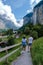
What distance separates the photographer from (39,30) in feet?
236

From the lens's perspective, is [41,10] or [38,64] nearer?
[38,64]

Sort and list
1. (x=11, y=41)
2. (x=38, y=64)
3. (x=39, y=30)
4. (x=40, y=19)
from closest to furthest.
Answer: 1. (x=38, y=64)
2. (x=11, y=41)
3. (x=39, y=30)
4. (x=40, y=19)

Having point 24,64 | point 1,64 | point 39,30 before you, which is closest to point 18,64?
point 24,64

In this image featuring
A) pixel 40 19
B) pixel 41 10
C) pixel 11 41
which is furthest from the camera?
pixel 41 10

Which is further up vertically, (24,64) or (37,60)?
(37,60)

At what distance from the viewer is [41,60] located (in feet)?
22.2

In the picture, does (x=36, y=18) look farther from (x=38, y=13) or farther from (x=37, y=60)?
(x=37, y=60)

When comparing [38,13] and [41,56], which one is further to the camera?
[38,13]

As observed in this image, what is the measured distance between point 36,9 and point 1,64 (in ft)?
383

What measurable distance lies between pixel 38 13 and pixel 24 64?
112664 millimetres

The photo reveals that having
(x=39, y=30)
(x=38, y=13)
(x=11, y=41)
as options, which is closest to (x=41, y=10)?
(x=38, y=13)

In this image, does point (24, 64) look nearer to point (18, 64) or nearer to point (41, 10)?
point (18, 64)

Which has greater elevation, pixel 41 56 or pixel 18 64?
pixel 41 56

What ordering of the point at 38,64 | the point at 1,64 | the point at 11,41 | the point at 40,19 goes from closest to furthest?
the point at 38,64 < the point at 1,64 < the point at 11,41 < the point at 40,19
